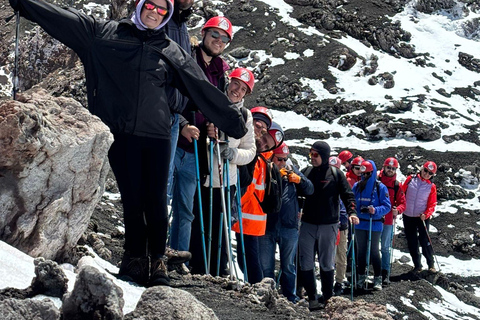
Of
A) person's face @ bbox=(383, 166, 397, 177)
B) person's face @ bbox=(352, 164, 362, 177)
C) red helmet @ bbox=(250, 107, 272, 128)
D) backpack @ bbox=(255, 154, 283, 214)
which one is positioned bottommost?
person's face @ bbox=(383, 166, 397, 177)

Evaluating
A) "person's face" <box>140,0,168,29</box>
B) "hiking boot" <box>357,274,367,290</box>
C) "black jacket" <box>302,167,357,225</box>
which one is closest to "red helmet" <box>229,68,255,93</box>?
"person's face" <box>140,0,168,29</box>

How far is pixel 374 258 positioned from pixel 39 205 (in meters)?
8.16

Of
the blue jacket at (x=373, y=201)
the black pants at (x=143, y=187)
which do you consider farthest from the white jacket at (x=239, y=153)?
the blue jacket at (x=373, y=201)

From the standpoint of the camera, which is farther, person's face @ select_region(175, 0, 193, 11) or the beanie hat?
the beanie hat

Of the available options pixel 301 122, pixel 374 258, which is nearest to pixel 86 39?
pixel 374 258

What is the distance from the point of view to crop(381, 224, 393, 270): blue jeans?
12.6 metres

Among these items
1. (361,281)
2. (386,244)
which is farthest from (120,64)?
(386,244)

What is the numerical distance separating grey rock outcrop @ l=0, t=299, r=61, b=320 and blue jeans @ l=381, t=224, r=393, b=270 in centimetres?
1015

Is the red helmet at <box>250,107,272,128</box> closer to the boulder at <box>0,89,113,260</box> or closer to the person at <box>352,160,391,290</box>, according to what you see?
the boulder at <box>0,89,113,260</box>

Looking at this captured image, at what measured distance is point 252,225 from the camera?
796 cm

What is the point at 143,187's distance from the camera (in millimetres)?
5047

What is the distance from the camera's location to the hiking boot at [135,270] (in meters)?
5.01

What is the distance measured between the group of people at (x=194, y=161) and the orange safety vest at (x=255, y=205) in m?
0.01

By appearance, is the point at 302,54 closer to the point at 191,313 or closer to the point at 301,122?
the point at 301,122
